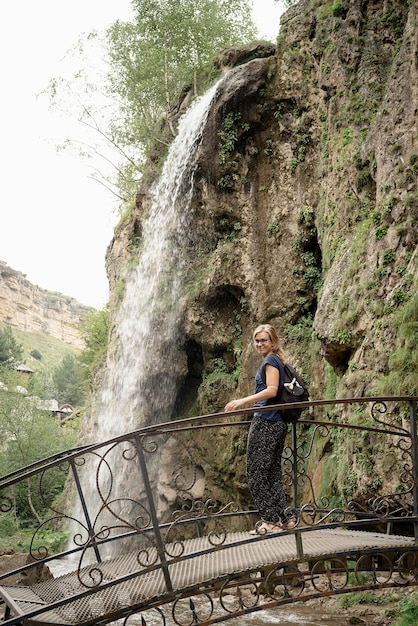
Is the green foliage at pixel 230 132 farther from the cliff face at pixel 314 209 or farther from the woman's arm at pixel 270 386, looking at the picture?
the woman's arm at pixel 270 386

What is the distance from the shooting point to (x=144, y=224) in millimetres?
18953

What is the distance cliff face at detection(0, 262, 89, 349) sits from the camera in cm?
9806

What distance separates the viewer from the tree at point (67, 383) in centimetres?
6688

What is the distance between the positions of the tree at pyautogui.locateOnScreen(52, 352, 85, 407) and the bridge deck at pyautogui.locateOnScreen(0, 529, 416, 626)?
6143 centimetres

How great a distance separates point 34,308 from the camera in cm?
10550

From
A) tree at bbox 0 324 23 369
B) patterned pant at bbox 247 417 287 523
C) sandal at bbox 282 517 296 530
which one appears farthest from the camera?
tree at bbox 0 324 23 369

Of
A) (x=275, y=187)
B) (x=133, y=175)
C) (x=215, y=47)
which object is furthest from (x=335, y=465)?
(x=133, y=175)

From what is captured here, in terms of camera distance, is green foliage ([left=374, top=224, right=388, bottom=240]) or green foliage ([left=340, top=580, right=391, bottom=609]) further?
green foliage ([left=374, top=224, right=388, bottom=240])

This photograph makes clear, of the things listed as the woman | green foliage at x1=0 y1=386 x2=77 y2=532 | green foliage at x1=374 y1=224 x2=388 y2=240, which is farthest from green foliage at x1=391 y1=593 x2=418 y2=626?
green foliage at x1=0 y1=386 x2=77 y2=532

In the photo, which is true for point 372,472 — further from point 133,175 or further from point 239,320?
point 133,175

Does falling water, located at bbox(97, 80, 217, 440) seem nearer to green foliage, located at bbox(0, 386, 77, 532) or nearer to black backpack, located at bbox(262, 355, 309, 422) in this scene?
green foliage, located at bbox(0, 386, 77, 532)

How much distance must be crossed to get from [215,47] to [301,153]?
10.4 meters

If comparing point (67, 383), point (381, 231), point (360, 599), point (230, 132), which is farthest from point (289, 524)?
point (67, 383)

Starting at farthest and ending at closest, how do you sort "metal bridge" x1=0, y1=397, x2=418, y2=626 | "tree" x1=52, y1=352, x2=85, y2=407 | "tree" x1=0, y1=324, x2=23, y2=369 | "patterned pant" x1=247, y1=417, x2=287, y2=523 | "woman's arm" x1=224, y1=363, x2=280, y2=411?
"tree" x1=52, y1=352, x2=85, y2=407, "tree" x1=0, y1=324, x2=23, y2=369, "patterned pant" x1=247, y1=417, x2=287, y2=523, "woman's arm" x1=224, y1=363, x2=280, y2=411, "metal bridge" x1=0, y1=397, x2=418, y2=626
